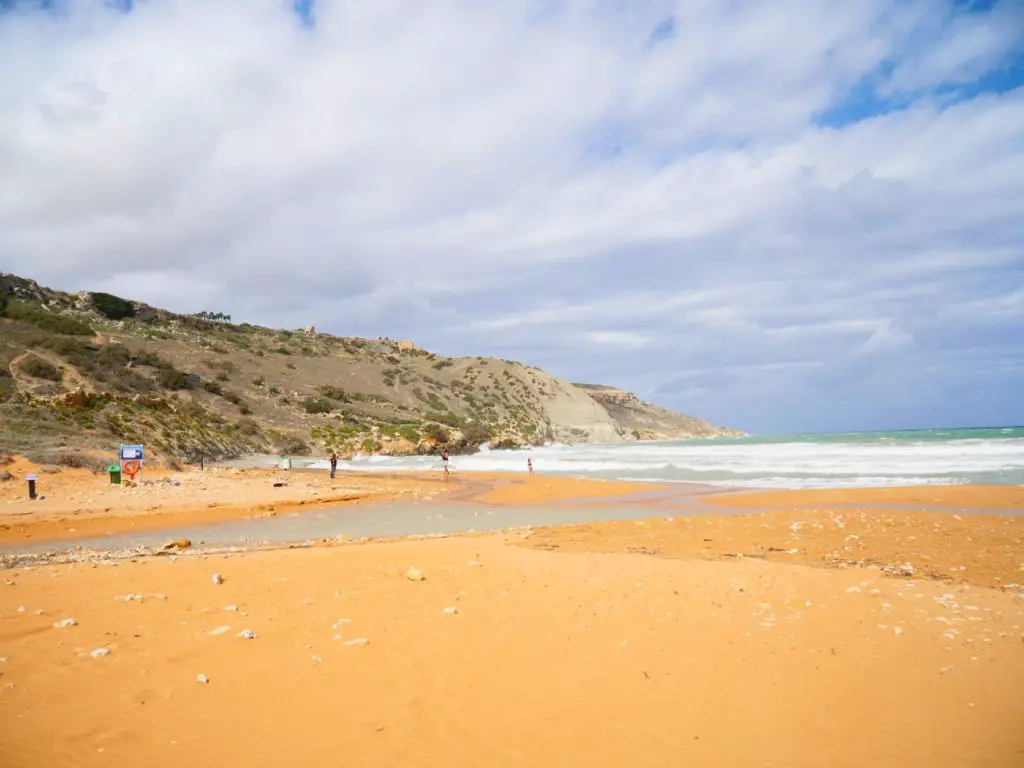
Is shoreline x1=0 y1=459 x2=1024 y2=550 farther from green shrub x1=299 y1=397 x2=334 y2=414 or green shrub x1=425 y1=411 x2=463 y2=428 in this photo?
green shrub x1=425 y1=411 x2=463 y2=428

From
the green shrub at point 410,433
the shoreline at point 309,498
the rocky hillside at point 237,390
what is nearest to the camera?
the shoreline at point 309,498

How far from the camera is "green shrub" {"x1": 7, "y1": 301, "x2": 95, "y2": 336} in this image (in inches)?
1944

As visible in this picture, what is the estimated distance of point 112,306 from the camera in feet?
257

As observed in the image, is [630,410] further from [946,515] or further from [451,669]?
[451,669]

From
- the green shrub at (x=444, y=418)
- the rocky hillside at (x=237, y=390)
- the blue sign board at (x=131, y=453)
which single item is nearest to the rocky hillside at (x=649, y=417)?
the rocky hillside at (x=237, y=390)

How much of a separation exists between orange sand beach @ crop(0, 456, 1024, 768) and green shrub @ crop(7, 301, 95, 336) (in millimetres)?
49934

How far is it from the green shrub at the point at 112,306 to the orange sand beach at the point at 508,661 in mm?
79664

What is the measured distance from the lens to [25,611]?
6797 mm

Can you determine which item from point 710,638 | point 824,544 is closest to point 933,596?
point 710,638

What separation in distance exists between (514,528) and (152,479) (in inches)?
676

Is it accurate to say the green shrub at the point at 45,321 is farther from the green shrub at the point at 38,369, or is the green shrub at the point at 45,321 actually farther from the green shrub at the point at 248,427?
the green shrub at the point at 248,427

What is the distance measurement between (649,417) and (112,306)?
10931 cm

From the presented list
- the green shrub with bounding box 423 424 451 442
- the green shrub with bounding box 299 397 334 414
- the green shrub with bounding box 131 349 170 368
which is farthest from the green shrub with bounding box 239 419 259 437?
the green shrub with bounding box 423 424 451 442

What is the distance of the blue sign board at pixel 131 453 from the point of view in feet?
76.8
